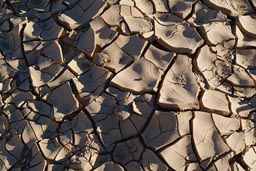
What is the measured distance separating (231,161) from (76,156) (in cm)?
75

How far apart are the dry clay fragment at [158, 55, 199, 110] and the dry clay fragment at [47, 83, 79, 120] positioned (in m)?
0.46

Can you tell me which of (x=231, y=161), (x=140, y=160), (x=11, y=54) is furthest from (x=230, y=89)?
(x=11, y=54)

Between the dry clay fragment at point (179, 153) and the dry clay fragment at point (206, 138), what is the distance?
4 centimetres

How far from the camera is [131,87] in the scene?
2547mm

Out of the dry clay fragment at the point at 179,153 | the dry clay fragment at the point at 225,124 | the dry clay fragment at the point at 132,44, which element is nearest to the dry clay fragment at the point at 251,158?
A: the dry clay fragment at the point at 225,124

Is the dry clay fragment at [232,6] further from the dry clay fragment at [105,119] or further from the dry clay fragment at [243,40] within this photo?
the dry clay fragment at [105,119]

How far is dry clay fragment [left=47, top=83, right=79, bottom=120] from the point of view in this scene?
8.47 feet

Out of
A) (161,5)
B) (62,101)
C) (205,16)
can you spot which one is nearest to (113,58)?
(62,101)

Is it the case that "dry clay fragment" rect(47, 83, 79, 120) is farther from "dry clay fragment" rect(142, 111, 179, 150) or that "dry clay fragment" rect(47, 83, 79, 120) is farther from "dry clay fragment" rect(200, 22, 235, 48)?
"dry clay fragment" rect(200, 22, 235, 48)

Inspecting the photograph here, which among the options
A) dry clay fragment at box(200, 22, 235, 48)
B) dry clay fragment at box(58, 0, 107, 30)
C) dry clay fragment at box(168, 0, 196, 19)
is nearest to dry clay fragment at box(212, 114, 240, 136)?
dry clay fragment at box(200, 22, 235, 48)

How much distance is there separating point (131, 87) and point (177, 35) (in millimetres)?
401

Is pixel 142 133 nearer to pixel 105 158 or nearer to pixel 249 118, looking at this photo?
pixel 105 158

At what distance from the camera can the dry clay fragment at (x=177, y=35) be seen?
2.64 meters

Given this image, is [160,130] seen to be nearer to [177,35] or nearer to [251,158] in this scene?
[251,158]
